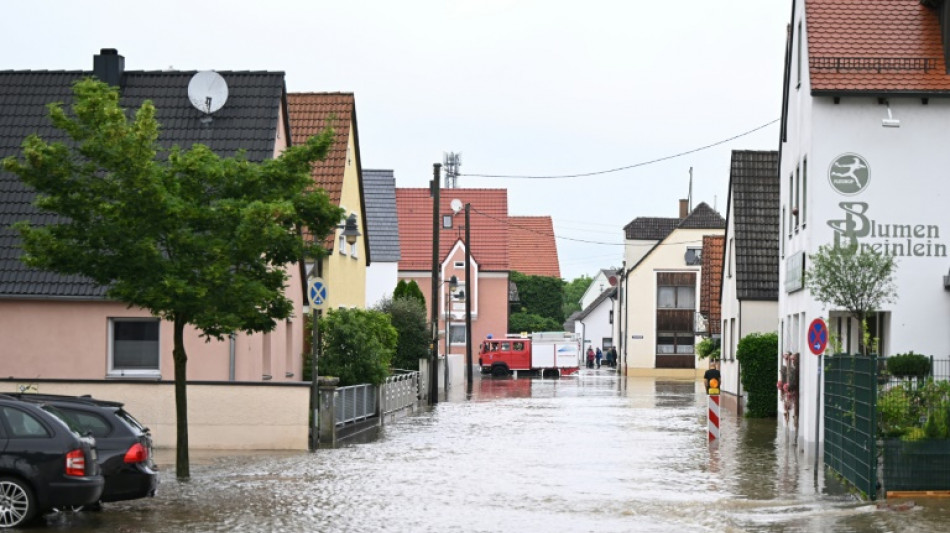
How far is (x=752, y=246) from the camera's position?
44.0 meters

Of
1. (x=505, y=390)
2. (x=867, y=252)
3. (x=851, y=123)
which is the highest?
(x=851, y=123)

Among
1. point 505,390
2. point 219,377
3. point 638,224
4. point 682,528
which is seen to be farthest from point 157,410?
point 638,224

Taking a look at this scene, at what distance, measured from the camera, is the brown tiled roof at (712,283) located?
61844 mm

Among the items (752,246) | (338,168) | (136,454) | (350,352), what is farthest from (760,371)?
(136,454)

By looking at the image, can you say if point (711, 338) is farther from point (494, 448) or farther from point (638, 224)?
point (638, 224)

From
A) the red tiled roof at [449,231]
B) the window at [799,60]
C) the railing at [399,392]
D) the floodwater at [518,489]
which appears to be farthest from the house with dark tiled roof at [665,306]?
the window at [799,60]

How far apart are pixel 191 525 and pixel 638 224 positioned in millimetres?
90691

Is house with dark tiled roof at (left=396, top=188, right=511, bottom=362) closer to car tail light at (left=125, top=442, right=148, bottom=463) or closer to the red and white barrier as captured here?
the red and white barrier

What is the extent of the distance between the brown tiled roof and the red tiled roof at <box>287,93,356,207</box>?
73.9ft

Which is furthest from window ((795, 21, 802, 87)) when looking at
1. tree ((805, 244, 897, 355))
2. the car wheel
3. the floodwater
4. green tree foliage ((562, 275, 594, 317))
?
green tree foliage ((562, 275, 594, 317))

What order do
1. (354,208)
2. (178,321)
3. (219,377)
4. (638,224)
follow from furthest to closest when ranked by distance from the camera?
(638,224) < (354,208) < (219,377) < (178,321)

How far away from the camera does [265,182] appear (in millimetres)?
21484

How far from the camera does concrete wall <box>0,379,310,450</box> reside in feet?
85.3

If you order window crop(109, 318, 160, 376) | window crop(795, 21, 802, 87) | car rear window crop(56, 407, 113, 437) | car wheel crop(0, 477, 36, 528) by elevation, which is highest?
window crop(795, 21, 802, 87)
